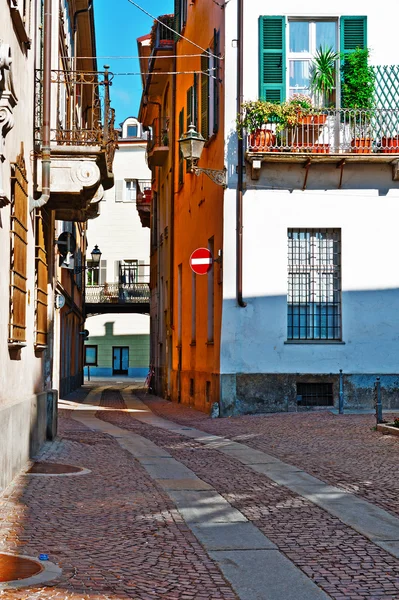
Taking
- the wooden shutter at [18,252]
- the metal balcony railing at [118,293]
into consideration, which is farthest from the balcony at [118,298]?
the wooden shutter at [18,252]

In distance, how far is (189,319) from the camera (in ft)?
84.0

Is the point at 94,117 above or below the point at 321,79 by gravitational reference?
below

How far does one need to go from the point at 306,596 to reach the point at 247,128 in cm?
1443

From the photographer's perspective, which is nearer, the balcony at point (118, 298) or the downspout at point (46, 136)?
the downspout at point (46, 136)

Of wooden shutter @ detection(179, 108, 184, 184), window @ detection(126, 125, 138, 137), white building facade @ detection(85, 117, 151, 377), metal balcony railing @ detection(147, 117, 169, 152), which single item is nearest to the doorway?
white building facade @ detection(85, 117, 151, 377)

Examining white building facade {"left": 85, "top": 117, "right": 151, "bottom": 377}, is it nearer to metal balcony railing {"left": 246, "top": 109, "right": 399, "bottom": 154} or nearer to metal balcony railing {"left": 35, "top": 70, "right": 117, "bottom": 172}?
metal balcony railing {"left": 246, "top": 109, "right": 399, "bottom": 154}

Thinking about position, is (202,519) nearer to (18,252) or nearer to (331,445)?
(18,252)

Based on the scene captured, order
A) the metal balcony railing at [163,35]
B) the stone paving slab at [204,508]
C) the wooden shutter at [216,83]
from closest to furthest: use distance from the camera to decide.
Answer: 1. the stone paving slab at [204,508]
2. the wooden shutter at [216,83]
3. the metal balcony railing at [163,35]

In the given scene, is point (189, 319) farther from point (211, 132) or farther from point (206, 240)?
point (211, 132)

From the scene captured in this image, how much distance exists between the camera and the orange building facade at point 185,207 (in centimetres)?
2064

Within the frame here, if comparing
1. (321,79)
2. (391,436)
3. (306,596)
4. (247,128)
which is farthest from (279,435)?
(306,596)

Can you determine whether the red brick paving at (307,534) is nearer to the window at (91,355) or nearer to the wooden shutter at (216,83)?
the wooden shutter at (216,83)

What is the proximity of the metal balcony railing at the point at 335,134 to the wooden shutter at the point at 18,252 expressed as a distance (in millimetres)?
8697

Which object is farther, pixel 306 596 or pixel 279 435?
pixel 279 435
